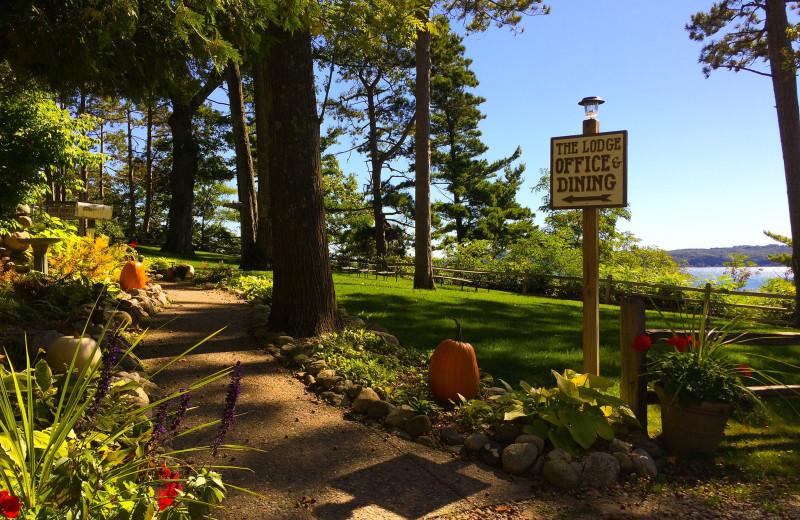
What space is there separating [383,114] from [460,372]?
71.5ft

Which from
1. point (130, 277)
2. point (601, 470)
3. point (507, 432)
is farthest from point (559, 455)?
point (130, 277)

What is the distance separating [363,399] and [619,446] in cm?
196

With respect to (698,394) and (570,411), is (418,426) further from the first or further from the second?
(698,394)

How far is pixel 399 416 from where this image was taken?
3.98 meters

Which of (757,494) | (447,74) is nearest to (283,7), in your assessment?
(757,494)

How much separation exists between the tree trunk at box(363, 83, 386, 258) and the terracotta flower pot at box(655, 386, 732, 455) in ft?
65.7

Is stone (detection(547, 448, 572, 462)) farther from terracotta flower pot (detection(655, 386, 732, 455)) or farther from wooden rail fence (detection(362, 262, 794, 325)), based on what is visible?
wooden rail fence (detection(362, 262, 794, 325))

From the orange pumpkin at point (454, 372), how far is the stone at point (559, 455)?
1080mm

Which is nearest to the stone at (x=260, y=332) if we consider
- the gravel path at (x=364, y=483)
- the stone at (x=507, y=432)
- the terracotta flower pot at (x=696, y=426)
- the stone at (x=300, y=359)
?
the stone at (x=300, y=359)

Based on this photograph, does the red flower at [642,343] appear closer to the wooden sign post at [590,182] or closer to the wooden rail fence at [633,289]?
the wooden sign post at [590,182]

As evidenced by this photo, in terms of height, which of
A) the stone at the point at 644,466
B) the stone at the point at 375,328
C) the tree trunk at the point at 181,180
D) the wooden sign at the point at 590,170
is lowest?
the stone at the point at 644,466

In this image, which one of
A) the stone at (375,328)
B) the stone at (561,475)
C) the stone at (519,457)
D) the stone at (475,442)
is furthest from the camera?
the stone at (375,328)

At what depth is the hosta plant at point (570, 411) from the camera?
3.46 m

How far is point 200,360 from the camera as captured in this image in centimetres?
514
